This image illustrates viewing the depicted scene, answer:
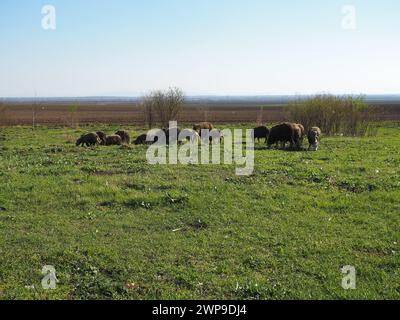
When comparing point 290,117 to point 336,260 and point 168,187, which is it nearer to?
point 168,187

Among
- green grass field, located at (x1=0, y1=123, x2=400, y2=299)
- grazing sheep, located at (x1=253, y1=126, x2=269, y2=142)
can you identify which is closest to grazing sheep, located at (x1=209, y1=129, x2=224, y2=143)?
grazing sheep, located at (x1=253, y1=126, x2=269, y2=142)

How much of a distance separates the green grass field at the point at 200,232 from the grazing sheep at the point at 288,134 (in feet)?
26.6

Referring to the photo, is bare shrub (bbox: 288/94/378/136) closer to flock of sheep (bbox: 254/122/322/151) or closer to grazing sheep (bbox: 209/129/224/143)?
grazing sheep (bbox: 209/129/224/143)

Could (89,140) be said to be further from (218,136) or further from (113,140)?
(218,136)

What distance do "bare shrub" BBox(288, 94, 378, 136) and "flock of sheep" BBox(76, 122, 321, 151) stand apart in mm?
5450

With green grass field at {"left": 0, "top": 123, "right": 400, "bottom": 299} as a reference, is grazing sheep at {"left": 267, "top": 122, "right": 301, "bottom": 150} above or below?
above

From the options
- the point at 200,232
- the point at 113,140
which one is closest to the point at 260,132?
the point at 113,140

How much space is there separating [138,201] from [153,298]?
4.66 m

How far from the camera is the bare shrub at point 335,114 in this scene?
31.3 m

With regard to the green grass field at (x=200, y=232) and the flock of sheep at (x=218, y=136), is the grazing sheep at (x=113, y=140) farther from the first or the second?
the green grass field at (x=200, y=232)

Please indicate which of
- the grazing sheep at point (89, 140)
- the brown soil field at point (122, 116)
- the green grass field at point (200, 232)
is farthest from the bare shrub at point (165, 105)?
the green grass field at point (200, 232)

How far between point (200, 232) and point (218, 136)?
61.1 feet

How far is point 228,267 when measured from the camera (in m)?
6.53

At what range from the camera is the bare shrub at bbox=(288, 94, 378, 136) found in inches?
1233
